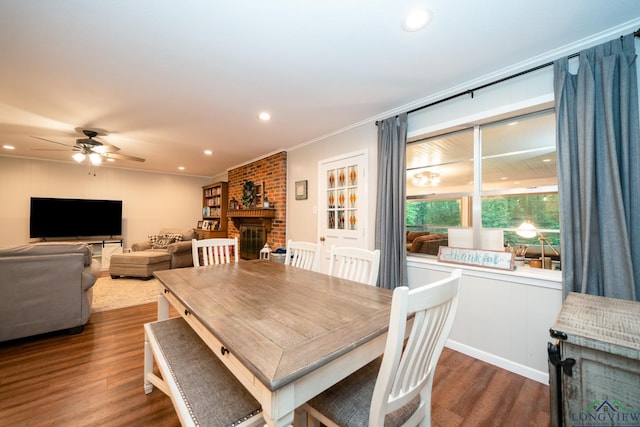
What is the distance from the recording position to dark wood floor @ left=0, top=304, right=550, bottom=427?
1.45 metres

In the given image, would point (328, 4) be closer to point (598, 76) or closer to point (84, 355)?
point (598, 76)

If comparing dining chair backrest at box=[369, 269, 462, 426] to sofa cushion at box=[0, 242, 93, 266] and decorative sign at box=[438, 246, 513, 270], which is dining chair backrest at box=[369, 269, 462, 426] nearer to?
decorative sign at box=[438, 246, 513, 270]

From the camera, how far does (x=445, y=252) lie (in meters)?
2.42

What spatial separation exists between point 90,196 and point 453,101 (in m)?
7.42

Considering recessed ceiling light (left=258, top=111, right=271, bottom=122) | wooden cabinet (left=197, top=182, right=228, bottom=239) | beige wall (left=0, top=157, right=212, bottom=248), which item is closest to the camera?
recessed ceiling light (left=258, top=111, right=271, bottom=122)

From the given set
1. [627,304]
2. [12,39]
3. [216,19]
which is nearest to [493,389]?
[627,304]

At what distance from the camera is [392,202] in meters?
2.66

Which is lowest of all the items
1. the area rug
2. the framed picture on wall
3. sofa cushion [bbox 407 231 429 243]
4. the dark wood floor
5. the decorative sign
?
the dark wood floor

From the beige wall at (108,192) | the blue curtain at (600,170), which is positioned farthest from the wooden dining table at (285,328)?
the beige wall at (108,192)

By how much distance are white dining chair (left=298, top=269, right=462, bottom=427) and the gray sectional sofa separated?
2750 millimetres

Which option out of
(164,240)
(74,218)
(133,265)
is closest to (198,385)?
(133,265)

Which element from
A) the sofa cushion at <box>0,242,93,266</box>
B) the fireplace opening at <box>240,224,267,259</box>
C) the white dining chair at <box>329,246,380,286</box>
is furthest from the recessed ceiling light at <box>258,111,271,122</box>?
the sofa cushion at <box>0,242,93,266</box>

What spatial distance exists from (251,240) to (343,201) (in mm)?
2511

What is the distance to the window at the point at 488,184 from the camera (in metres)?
2.00
